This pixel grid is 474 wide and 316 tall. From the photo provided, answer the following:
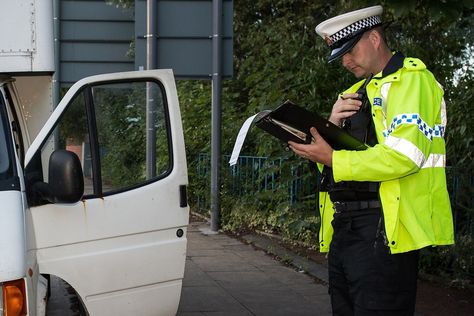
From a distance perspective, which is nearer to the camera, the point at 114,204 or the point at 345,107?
the point at 345,107

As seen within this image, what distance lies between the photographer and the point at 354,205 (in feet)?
11.2

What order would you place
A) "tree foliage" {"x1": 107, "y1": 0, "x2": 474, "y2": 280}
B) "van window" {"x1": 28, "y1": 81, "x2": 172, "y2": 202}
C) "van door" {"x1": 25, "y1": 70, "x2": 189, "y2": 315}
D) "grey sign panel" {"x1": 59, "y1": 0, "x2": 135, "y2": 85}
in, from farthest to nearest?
"grey sign panel" {"x1": 59, "y1": 0, "x2": 135, "y2": 85} → "tree foliage" {"x1": 107, "y1": 0, "x2": 474, "y2": 280} → "van window" {"x1": 28, "y1": 81, "x2": 172, "y2": 202} → "van door" {"x1": 25, "y1": 70, "x2": 189, "y2": 315}

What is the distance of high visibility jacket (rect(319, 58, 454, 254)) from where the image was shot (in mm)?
3104

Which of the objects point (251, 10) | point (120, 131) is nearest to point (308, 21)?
point (251, 10)

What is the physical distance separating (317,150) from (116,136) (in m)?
1.77

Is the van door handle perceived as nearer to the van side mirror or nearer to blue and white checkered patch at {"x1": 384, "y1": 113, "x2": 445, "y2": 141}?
the van side mirror

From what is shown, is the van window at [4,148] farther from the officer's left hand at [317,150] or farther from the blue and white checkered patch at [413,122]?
the blue and white checkered patch at [413,122]

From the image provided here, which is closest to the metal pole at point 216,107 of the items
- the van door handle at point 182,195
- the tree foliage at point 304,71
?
the tree foliage at point 304,71

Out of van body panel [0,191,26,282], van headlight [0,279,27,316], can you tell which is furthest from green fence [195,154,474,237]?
van headlight [0,279,27,316]

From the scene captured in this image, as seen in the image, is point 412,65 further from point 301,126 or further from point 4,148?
point 4,148

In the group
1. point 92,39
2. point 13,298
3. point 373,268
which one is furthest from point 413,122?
point 92,39

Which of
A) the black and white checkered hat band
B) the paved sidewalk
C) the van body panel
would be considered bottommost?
the paved sidewalk

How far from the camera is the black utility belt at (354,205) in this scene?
334 cm

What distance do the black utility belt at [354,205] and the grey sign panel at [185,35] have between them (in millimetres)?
7161
